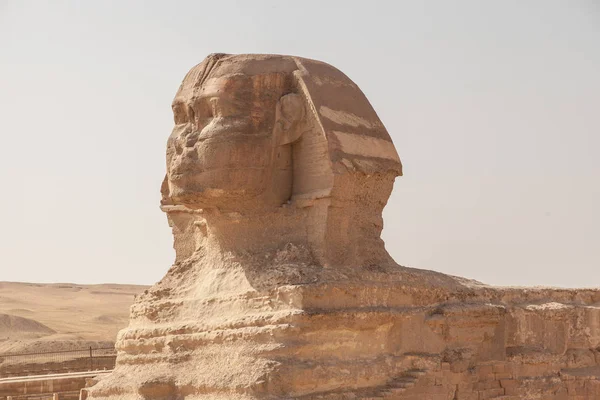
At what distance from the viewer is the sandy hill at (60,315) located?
38.3 metres

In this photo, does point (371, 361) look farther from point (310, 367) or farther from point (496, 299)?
point (496, 299)

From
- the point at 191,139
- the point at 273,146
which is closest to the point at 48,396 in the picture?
the point at 191,139

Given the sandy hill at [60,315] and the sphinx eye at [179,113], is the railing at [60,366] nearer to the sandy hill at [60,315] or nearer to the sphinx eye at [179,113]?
the sandy hill at [60,315]

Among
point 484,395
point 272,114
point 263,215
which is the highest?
point 272,114

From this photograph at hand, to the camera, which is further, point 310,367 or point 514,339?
point 514,339

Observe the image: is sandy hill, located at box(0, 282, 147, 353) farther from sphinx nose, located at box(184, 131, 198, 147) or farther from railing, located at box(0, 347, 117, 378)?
sphinx nose, located at box(184, 131, 198, 147)

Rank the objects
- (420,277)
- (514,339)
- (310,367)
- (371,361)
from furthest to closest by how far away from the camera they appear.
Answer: (514,339), (420,277), (371,361), (310,367)

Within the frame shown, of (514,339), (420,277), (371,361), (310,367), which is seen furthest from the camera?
(514,339)

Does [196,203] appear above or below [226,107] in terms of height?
below

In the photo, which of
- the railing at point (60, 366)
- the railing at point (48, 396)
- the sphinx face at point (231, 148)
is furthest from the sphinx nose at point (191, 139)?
the railing at point (60, 366)

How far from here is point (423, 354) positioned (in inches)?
501

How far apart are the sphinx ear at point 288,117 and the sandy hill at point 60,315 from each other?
23832mm

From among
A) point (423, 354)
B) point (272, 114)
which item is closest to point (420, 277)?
point (423, 354)

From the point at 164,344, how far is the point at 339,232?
2454 millimetres
